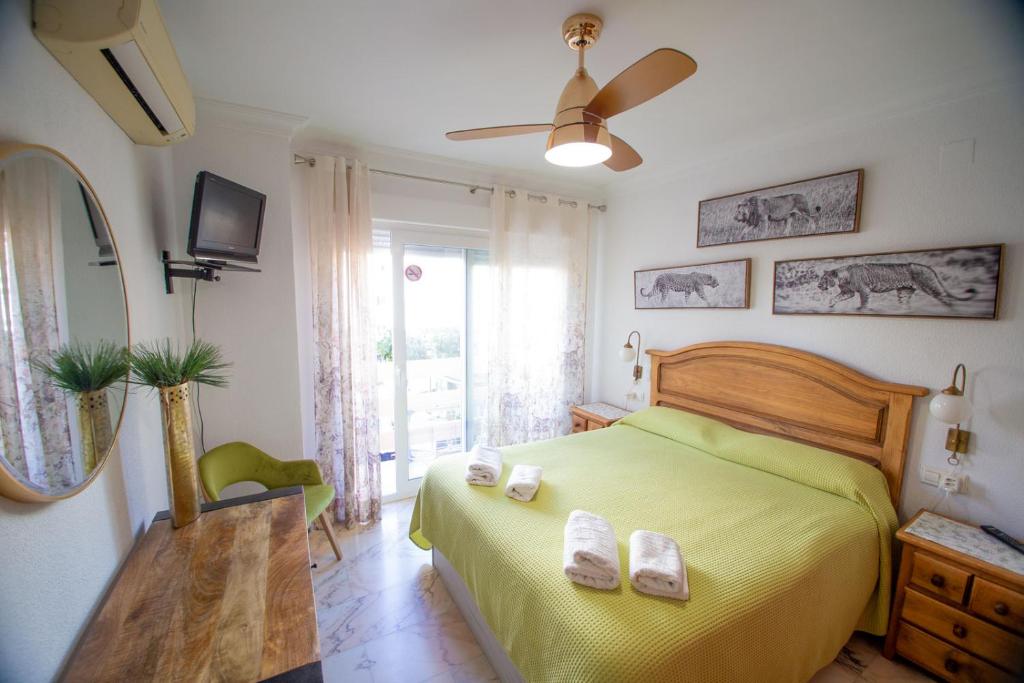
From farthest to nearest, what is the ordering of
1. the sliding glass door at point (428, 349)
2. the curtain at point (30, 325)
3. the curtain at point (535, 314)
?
the curtain at point (535, 314)
the sliding glass door at point (428, 349)
the curtain at point (30, 325)

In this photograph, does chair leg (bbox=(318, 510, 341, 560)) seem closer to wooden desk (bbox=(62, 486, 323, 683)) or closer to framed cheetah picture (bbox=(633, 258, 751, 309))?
wooden desk (bbox=(62, 486, 323, 683))

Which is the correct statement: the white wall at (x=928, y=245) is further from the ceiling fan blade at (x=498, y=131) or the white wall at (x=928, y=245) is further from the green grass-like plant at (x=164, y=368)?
the green grass-like plant at (x=164, y=368)

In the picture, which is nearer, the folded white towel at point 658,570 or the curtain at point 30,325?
the curtain at point 30,325

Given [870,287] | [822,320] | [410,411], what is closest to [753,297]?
[822,320]

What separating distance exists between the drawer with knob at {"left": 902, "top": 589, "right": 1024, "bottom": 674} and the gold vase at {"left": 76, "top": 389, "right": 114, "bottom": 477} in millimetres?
3104

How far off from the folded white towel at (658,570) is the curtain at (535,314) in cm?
201

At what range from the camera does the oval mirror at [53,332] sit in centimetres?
79

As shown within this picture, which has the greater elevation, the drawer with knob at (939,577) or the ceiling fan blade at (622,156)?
the ceiling fan blade at (622,156)

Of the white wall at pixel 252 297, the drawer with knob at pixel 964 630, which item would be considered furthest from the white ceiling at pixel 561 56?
the drawer with knob at pixel 964 630

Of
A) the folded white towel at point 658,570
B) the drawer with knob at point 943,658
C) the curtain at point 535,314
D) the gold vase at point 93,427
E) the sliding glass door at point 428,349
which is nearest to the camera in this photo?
the gold vase at point 93,427

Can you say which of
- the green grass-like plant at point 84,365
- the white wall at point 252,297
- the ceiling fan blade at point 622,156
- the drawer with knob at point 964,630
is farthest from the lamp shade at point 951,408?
the white wall at point 252,297

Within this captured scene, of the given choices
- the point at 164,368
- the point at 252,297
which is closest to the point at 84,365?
the point at 164,368

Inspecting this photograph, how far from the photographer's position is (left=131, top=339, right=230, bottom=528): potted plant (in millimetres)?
1344

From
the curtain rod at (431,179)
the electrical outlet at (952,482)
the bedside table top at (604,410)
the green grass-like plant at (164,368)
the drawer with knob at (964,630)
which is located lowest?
the drawer with knob at (964,630)
